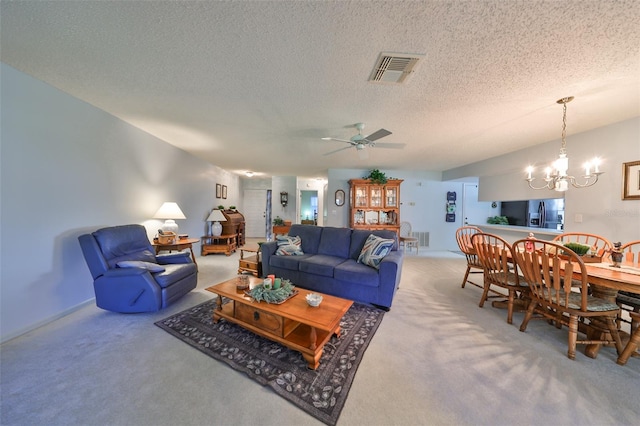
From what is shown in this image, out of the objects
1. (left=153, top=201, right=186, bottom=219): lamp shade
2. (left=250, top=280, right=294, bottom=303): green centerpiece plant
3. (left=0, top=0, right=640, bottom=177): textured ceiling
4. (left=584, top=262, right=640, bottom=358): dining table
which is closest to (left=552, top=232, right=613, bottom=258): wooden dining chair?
(left=584, top=262, right=640, bottom=358): dining table

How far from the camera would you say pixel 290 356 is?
173cm

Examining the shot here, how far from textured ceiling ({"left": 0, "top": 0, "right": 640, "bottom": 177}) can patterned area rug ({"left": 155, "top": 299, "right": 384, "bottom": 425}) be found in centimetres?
240

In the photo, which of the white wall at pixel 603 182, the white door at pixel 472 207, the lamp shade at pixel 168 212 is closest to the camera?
the white wall at pixel 603 182

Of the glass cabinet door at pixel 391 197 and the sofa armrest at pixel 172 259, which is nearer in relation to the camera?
the sofa armrest at pixel 172 259

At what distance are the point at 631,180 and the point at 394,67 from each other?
349 cm

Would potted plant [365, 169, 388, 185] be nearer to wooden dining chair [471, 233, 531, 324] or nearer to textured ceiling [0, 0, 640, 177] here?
textured ceiling [0, 0, 640, 177]

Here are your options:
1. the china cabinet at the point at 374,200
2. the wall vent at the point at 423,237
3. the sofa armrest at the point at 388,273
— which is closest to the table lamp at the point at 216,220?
the china cabinet at the point at 374,200

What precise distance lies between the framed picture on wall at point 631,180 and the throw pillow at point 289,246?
4.35 metres

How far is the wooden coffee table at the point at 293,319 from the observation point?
162 cm

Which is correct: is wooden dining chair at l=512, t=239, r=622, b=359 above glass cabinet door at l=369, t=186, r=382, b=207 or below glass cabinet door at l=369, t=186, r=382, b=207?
below

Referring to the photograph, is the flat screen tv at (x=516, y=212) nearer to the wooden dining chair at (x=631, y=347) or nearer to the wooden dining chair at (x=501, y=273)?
the wooden dining chair at (x=501, y=273)

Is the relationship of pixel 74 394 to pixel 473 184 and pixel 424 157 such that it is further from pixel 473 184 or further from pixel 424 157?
pixel 473 184

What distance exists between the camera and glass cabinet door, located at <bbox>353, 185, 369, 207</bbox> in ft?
18.4

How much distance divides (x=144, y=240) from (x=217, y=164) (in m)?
3.28
